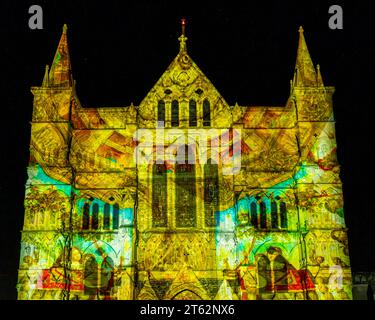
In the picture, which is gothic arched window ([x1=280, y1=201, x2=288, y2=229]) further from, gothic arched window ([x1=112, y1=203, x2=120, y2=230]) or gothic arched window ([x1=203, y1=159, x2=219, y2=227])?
gothic arched window ([x1=112, y1=203, x2=120, y2=230])

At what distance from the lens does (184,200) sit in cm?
3338

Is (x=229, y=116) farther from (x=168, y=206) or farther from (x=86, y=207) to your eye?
(x=86, y=207)

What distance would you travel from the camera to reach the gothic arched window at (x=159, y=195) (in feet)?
108

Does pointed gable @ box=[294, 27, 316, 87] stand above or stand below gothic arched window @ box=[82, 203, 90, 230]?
above

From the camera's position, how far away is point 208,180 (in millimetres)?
33812

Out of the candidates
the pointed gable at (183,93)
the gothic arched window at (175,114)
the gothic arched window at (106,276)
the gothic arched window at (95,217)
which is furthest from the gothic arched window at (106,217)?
the gothic arched window at (175,114)

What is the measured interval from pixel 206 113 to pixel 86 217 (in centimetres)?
907

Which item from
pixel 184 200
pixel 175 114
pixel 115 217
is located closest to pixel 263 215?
pixel 184 200

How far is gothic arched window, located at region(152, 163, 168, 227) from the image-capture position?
108 feet

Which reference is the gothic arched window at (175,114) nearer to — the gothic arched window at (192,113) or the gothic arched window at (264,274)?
the gothic arched window at (192,113)

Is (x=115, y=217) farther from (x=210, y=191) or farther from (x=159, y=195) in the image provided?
(x=210, y=191)

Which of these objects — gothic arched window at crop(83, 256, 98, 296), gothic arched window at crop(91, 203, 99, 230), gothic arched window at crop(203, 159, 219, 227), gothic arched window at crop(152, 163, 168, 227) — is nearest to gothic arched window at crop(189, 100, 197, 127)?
gothic arched window at crop(203, 159, 219, 227)

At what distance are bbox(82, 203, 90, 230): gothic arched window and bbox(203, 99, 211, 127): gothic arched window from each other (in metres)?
8.14
